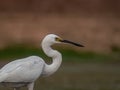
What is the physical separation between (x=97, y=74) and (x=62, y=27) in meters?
7.05

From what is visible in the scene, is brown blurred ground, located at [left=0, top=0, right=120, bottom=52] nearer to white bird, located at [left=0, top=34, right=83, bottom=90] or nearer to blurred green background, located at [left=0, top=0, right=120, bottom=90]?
blurred green background, located at [left=0, top=0, right=120, bottom=90]

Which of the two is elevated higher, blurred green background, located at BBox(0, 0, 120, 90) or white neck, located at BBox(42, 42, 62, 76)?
white neck, located at BBox(42, 42, 62, 76)

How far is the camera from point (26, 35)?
29.5 m

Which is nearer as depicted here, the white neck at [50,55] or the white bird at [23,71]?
the white bird at [23,71]

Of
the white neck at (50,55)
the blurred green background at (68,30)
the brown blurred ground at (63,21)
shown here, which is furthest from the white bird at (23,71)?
the brown blurred ground at (63,21)

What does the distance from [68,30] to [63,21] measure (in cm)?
56

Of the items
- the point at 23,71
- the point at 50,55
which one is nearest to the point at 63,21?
the point at 50,55

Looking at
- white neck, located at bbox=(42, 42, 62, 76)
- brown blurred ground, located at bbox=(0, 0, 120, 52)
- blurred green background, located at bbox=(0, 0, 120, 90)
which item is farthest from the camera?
brown blurred ground, located at bbox=(0, 0, 120, 52)

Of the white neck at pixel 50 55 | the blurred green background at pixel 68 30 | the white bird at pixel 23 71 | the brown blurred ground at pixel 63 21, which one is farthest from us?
the brown blurred ground at pixel 63 21

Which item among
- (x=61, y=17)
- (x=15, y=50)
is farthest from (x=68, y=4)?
(x=15, y=50)

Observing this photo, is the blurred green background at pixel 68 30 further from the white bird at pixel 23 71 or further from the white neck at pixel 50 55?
the white bird at pixel 23 71

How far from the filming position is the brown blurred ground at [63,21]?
29.0m

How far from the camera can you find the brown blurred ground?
29000mm

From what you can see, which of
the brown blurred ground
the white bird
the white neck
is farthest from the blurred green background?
the white bird
